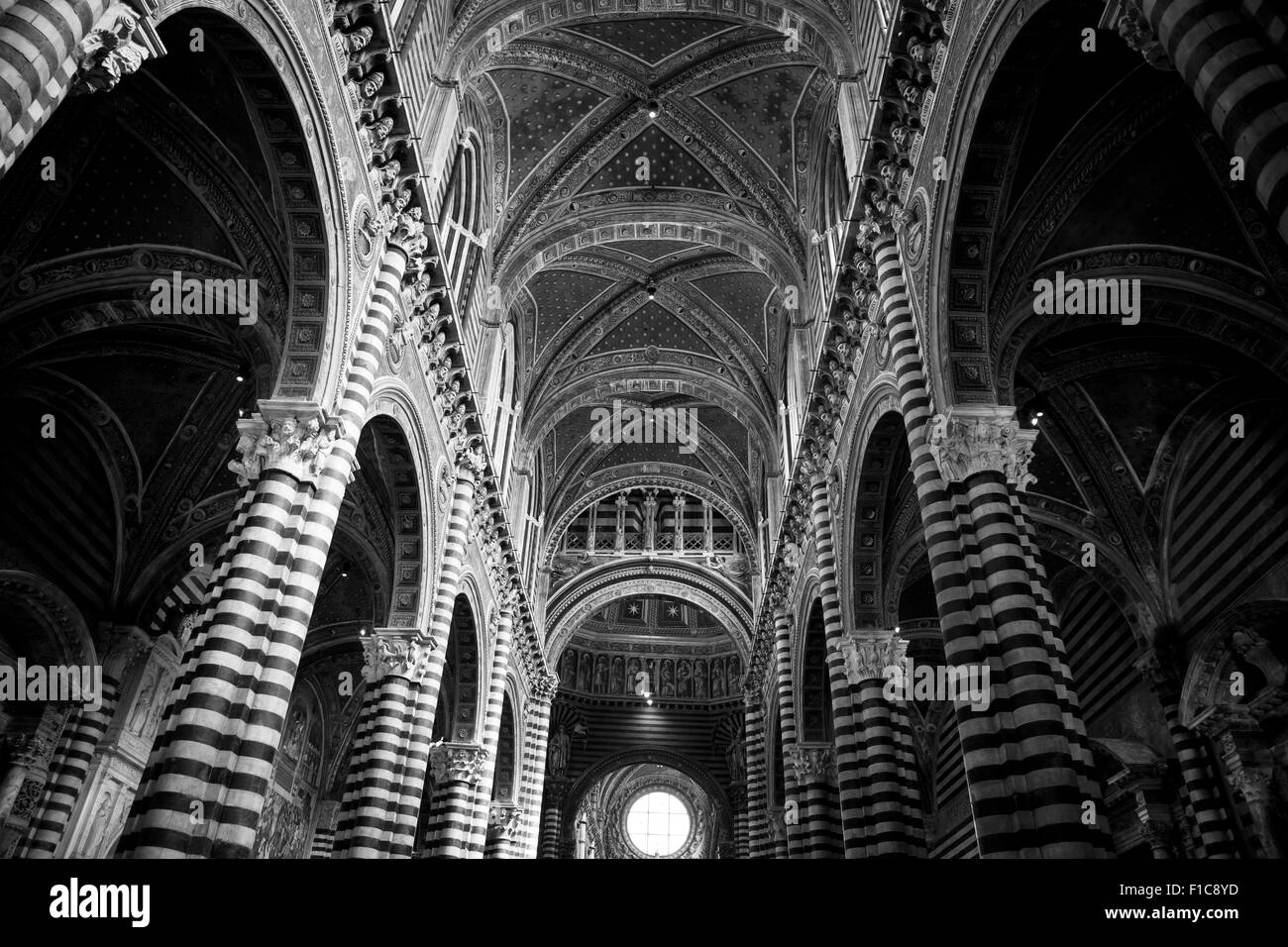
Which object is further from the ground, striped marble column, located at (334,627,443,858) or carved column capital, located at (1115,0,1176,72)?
carved column capital, located at (1115,0,1176,72)

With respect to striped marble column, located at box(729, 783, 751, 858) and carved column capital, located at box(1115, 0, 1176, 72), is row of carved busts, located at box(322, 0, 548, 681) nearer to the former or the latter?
carved column capital, located at box(1115, 0, 1176, 72)

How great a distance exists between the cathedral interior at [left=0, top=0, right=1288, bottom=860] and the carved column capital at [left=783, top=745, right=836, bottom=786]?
0.12 m

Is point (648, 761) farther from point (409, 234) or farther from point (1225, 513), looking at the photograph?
point (409, 234)

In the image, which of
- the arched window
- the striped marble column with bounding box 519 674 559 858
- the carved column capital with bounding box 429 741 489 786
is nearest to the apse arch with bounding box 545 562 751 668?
the striped marble column with bounding box 519 674 559 858

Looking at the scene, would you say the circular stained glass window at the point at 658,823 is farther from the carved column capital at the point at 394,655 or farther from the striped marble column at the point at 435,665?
the carved column capital at the point at 394,655

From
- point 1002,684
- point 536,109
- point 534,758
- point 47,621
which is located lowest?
point 1002,684

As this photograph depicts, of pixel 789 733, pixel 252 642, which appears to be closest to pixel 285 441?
pixel 252 642

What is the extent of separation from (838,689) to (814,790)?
567 centimetres

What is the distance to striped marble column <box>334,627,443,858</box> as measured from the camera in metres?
13.6

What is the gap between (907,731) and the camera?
14656 millimetres

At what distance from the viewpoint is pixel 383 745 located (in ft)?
46.1

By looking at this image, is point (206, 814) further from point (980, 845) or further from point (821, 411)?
point (821, 411)

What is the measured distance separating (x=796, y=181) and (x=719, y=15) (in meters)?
4.41
